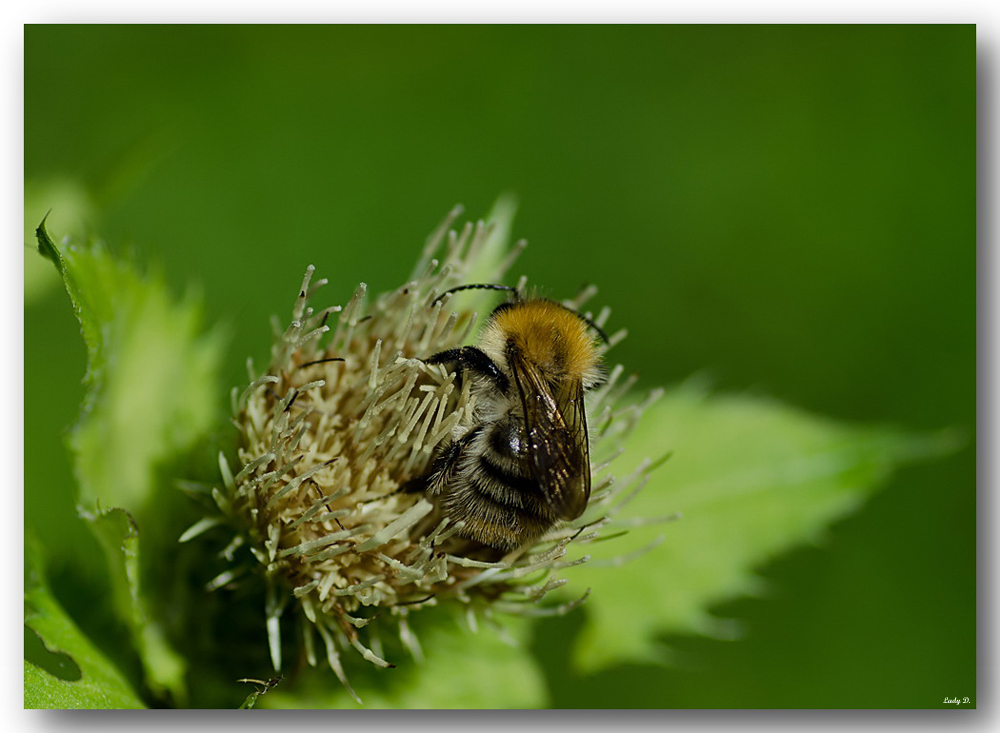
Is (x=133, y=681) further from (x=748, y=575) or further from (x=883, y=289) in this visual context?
(x=883, y=289)

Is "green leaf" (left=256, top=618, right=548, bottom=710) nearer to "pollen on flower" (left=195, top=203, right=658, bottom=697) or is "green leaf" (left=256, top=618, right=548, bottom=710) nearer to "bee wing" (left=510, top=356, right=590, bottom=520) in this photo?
"pollen on flower" (left=195, top=203, right=658, bottom=697)

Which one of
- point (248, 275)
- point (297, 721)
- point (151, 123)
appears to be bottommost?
point (297, 721)

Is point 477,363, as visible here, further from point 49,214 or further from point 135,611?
point 49,214

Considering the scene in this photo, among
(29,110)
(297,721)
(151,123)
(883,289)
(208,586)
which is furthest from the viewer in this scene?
(883,289)

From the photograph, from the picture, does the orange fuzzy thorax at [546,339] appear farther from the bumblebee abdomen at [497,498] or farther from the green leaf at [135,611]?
the green leaf at [135,611]

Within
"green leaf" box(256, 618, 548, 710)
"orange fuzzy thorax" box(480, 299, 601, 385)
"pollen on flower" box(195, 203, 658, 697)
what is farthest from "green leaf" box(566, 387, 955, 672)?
"orange fuzzy thorax" box(480, 299, 601, 385)

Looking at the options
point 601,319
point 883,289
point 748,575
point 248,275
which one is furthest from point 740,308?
point 248,275

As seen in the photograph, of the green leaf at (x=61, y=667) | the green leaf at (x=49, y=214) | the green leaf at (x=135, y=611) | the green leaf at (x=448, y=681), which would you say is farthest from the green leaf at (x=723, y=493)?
the green leaf at (x=49, y=214)
